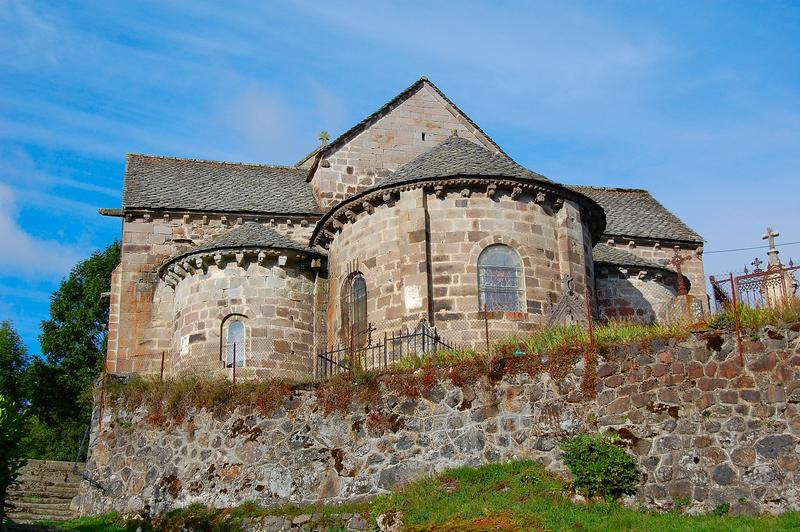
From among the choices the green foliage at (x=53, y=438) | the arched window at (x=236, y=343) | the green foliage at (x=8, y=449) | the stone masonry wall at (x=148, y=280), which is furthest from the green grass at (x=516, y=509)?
the green foliage at (x=53, y=438)

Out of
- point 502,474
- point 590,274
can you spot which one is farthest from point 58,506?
point 590,274

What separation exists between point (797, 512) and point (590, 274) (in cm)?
1141

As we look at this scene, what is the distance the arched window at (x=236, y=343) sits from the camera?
2705 cm

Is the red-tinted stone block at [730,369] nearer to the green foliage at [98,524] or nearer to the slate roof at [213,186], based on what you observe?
the green foliage at [98,524]

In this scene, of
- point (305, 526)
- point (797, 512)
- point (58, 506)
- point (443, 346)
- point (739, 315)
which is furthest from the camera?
point (58, 506)

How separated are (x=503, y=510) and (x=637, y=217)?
23.2 meters

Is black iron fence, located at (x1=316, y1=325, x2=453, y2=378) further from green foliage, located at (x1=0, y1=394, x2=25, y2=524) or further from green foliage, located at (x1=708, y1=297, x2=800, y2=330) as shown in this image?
green foliage, located at (x1=0, y1=394, x2=25, y2=524)

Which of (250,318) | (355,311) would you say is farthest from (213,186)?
(355,311)

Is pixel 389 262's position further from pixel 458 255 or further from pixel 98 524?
pixel 98 524

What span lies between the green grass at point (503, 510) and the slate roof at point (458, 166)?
8.96m

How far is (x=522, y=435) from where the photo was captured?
60.7ft

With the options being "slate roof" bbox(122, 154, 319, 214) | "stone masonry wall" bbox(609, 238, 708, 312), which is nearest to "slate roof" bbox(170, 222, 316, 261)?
"slate roof" bbox(122, 154, 319, 214)

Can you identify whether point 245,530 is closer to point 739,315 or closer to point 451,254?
point 451,254

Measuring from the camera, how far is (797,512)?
15.7 metres
